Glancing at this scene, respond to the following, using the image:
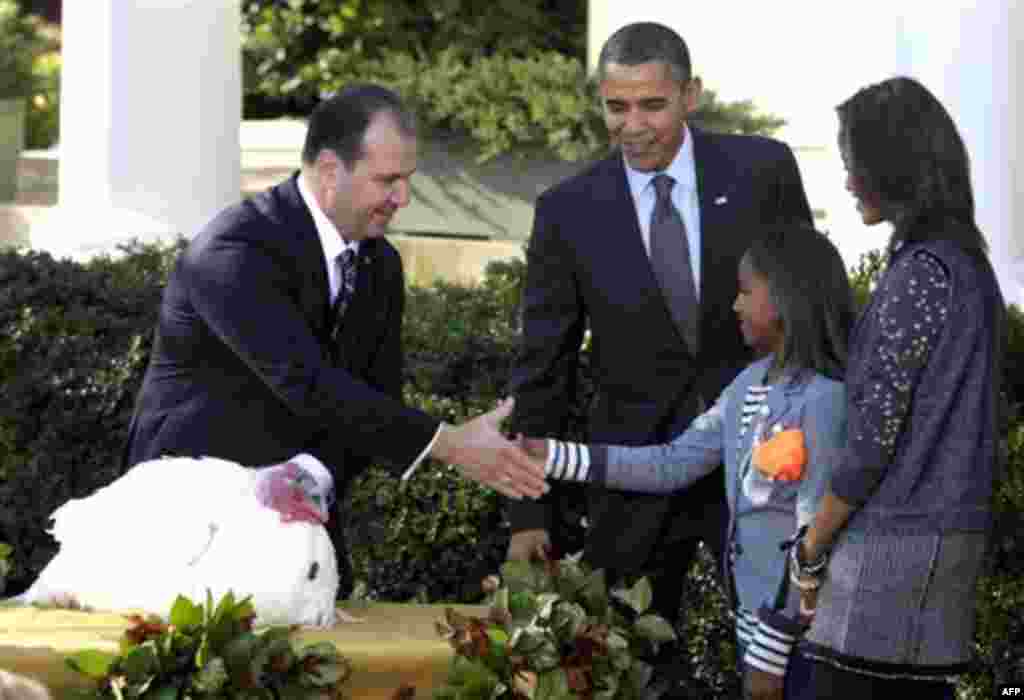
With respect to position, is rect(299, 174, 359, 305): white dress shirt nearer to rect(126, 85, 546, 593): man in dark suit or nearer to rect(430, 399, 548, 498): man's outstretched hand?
rect(126, 85, 546, 593): man in dark suit

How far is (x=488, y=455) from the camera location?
5.22 m

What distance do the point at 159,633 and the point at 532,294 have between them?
131 centimetres

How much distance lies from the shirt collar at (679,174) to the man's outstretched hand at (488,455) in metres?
0.67

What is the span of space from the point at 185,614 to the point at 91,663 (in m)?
0.22

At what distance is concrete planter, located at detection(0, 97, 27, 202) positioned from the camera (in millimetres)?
14000

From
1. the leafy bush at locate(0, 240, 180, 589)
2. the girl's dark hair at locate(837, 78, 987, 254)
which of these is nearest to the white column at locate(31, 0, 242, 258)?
the leafy bush at locate(0, 240, 180, 589)

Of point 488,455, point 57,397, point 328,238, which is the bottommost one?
point 57,397

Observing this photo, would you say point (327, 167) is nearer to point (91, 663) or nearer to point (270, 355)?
point (270, 355)

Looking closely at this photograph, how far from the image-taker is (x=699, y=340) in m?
5.41

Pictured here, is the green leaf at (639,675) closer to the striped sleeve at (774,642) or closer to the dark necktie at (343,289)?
the striped sleeve at (774,642)

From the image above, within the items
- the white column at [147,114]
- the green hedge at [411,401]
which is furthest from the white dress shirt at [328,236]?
the white column at [147,114]

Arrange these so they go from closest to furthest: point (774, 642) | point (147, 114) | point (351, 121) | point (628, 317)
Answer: point (774, 642) < point (351, 121) < point (628, 317) < point (147, 114)

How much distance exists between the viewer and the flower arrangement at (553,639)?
4848mm

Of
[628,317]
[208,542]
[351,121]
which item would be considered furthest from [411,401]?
[208,542]
